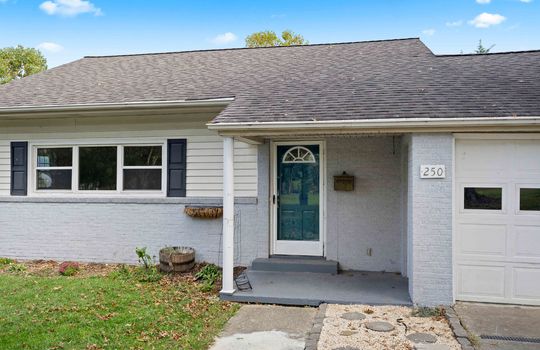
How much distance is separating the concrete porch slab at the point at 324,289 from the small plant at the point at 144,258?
1973mm

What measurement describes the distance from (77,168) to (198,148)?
2592mm

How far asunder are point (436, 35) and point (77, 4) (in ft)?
58.4

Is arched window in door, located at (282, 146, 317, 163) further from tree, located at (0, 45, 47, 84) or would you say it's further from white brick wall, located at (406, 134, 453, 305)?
tree, located at (0, 45, 47, 84)

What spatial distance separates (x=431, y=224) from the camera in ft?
18.6

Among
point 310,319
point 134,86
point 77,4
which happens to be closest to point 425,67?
point 310,319

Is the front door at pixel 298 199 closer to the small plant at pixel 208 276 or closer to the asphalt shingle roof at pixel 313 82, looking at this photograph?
the small plant at pixel 208 276

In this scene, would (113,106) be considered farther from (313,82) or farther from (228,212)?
(313,82)

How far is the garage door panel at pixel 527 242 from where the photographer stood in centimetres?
560

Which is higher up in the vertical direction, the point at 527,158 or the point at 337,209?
the point at 527,158

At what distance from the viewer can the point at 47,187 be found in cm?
885

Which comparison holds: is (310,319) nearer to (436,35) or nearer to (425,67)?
(425,67)

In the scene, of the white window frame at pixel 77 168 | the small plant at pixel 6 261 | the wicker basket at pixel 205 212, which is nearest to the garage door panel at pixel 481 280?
the wicker basket at pixel 205 212

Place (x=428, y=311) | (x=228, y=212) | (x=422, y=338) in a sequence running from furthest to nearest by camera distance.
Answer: (x=228, y=212) < (x=428, y=311) < (x=422, y=338)

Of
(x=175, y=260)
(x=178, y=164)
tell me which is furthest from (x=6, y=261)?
(x=178, y=164)
